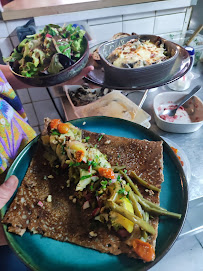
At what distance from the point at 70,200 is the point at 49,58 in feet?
2.79

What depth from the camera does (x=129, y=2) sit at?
201 centimetres

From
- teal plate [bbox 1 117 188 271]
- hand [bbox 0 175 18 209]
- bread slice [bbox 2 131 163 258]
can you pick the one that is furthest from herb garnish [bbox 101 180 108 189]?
hand [bbox 0 175 18 209]

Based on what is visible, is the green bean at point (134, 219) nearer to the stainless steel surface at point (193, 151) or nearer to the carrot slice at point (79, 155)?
the carrot slice at point (79, 155)

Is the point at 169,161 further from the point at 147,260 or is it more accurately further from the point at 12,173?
the point at 12,173

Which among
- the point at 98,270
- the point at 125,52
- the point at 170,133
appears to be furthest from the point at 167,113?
the point at 98,270

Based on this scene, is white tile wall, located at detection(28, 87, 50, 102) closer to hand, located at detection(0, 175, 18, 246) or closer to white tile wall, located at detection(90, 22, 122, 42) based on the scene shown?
white tile wall, located at detection(90, 22, 122, 42)

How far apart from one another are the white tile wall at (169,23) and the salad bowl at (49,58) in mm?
1226

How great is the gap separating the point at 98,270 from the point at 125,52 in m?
1.06

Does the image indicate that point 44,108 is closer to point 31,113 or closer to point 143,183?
point 31,113

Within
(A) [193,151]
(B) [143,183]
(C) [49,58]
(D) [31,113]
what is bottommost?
(D) [31,113]

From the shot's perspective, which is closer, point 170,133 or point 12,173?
point 12,173

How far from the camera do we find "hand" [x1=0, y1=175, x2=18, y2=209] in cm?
84

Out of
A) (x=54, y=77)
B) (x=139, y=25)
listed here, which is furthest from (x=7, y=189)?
(x=139, y=25)

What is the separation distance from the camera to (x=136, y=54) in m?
1.24
